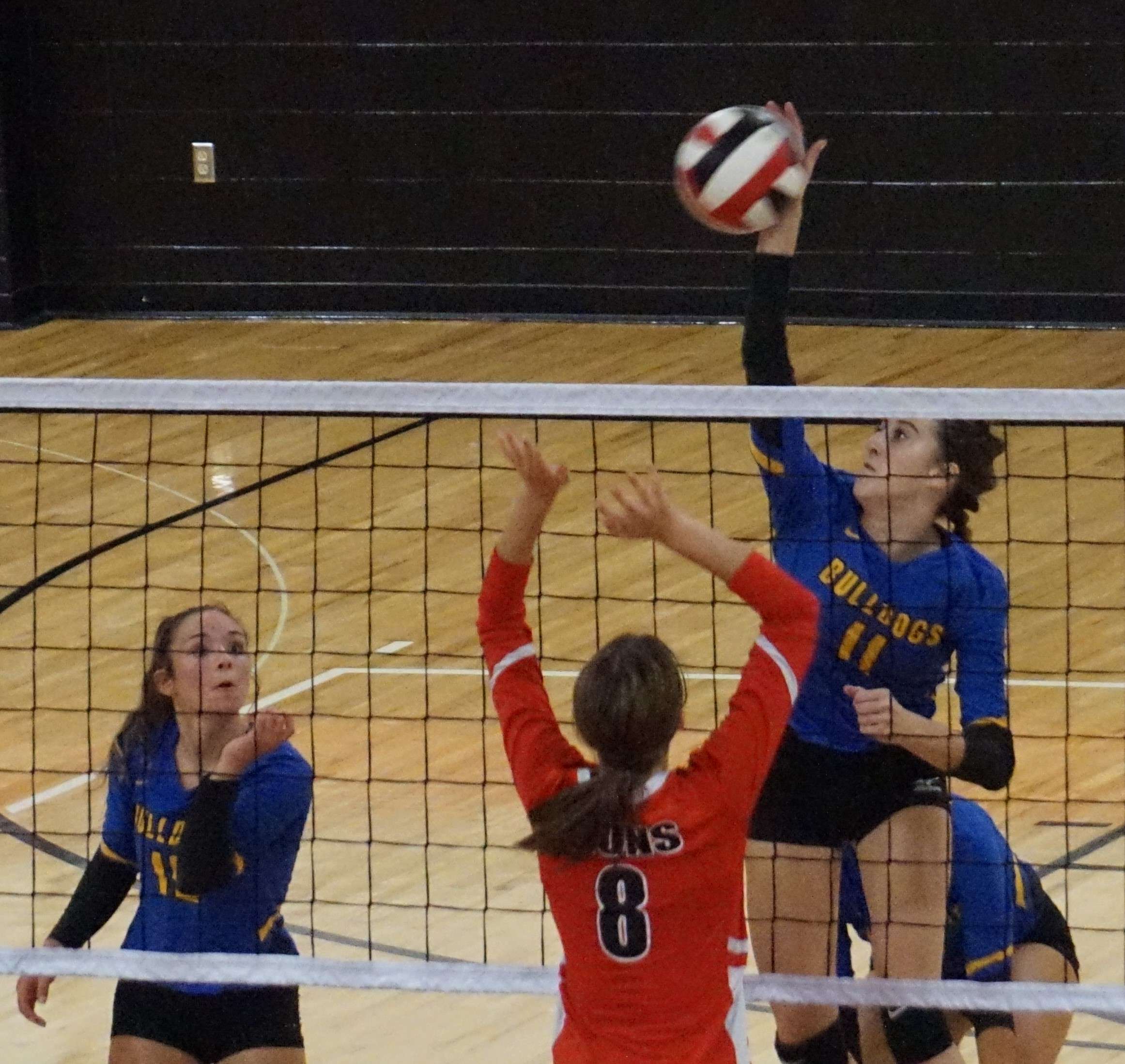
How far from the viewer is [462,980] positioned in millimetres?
4238

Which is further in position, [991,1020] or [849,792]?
[991,1020]

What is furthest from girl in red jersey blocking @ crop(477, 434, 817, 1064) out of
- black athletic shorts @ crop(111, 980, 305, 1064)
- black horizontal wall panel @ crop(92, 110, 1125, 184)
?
black horizontal wall panel @ crop(92, 110, 1125, 184)

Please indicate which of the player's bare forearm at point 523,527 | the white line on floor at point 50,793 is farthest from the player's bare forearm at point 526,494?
the white line on floor at point 50,793

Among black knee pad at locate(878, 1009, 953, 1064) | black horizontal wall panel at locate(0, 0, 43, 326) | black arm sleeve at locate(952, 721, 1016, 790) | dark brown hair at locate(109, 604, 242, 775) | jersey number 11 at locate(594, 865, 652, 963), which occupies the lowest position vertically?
black knee pad at locate(878, 1009, 953, 1064)

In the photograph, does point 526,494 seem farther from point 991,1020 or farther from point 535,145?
point 535,145

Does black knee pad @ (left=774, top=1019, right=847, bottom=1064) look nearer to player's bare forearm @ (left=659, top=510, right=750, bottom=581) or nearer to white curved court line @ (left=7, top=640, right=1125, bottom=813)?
player's bare forearm @ (left=659, top=510, right=750, bottom=581)

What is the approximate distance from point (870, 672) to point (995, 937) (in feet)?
2.29

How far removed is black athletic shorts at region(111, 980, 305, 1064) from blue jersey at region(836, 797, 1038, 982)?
3.98 ft

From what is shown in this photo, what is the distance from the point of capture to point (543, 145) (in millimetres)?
12844

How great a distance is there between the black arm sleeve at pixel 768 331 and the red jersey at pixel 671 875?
77 centimetres

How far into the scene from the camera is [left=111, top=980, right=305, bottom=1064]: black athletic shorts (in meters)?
4.21

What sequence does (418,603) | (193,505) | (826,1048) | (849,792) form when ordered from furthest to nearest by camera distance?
(193,505) → (418,603) → (826,1048) → (849,792)

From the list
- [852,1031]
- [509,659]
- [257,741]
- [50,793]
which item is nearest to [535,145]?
[50,793]

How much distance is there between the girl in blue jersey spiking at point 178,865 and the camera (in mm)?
4188
